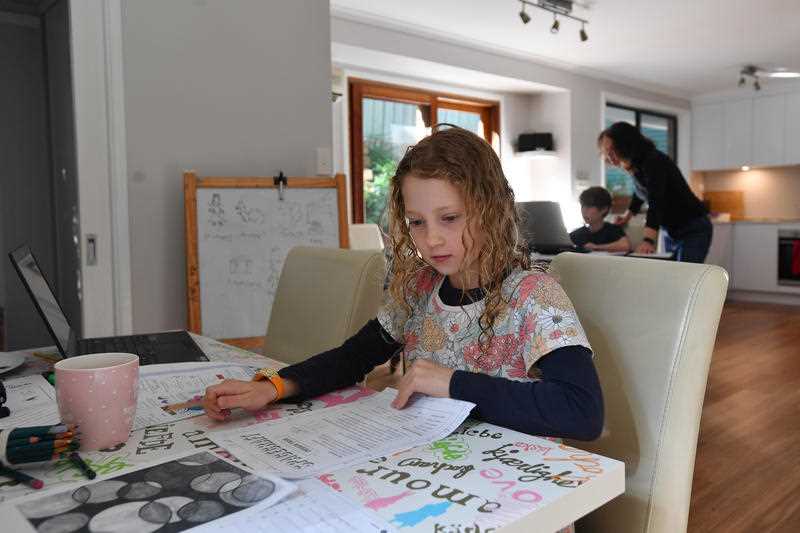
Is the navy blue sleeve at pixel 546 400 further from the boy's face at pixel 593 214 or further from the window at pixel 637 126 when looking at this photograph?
the window at pixel 637 126

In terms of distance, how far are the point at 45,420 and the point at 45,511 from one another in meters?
0.35

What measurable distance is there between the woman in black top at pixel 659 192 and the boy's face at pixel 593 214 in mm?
450

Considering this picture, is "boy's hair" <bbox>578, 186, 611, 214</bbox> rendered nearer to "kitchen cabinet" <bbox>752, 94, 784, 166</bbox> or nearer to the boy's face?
the boy's face

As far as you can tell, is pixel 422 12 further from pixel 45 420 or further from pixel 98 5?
pixel 45 420

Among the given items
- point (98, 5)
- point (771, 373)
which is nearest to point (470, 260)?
point (98, 5)

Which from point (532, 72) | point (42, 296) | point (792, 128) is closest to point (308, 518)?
point (42, 296)

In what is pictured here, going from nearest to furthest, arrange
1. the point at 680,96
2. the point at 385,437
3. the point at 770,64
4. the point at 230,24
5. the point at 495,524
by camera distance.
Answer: the point at 495,524 → the point at 385,437 → the point at 230,24 → the point at 770,64 → the point at 680,96

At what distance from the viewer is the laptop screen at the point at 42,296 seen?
1.11 metres

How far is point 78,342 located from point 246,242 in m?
1.11

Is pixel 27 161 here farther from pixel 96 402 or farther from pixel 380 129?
pixel 380 129

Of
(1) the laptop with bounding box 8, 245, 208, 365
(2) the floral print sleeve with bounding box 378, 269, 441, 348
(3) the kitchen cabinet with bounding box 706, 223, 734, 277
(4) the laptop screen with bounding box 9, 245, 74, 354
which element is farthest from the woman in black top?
(3) the kitchen cabinet with bounding box 706, 223, 734, 277

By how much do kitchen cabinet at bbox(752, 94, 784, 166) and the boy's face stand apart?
14.6 feet

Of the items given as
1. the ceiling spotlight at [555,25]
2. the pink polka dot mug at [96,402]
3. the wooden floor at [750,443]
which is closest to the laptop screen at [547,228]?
the wooden floor at [750,443]

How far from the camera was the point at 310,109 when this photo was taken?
276cm
